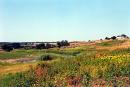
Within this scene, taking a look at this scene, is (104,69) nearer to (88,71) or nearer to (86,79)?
(88,71)

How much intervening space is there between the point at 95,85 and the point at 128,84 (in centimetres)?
180

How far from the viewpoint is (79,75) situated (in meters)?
22.9

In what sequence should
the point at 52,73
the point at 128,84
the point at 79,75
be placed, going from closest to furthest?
the point at 128,84 → the point at 79,75 → the point at 52,73

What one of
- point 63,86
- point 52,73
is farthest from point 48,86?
point 52,73

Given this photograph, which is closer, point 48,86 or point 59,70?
point 48,86

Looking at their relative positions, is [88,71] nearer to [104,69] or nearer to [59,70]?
[104,69]

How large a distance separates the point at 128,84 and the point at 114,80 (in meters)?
0.61

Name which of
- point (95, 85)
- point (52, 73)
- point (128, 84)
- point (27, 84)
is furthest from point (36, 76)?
Answer: point (128, 84)

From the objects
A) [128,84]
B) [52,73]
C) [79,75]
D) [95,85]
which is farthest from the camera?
[52,73]

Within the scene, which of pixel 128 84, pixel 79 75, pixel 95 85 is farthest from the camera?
pixel 79 75

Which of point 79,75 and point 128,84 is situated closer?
point 128,84

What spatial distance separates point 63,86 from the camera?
20.0 metres

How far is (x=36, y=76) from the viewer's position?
2412 cm

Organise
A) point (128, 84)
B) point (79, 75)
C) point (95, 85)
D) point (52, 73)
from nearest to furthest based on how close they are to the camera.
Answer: point (128, 84) < point (95, 85) < point (79, 75) < point (52, 73)
